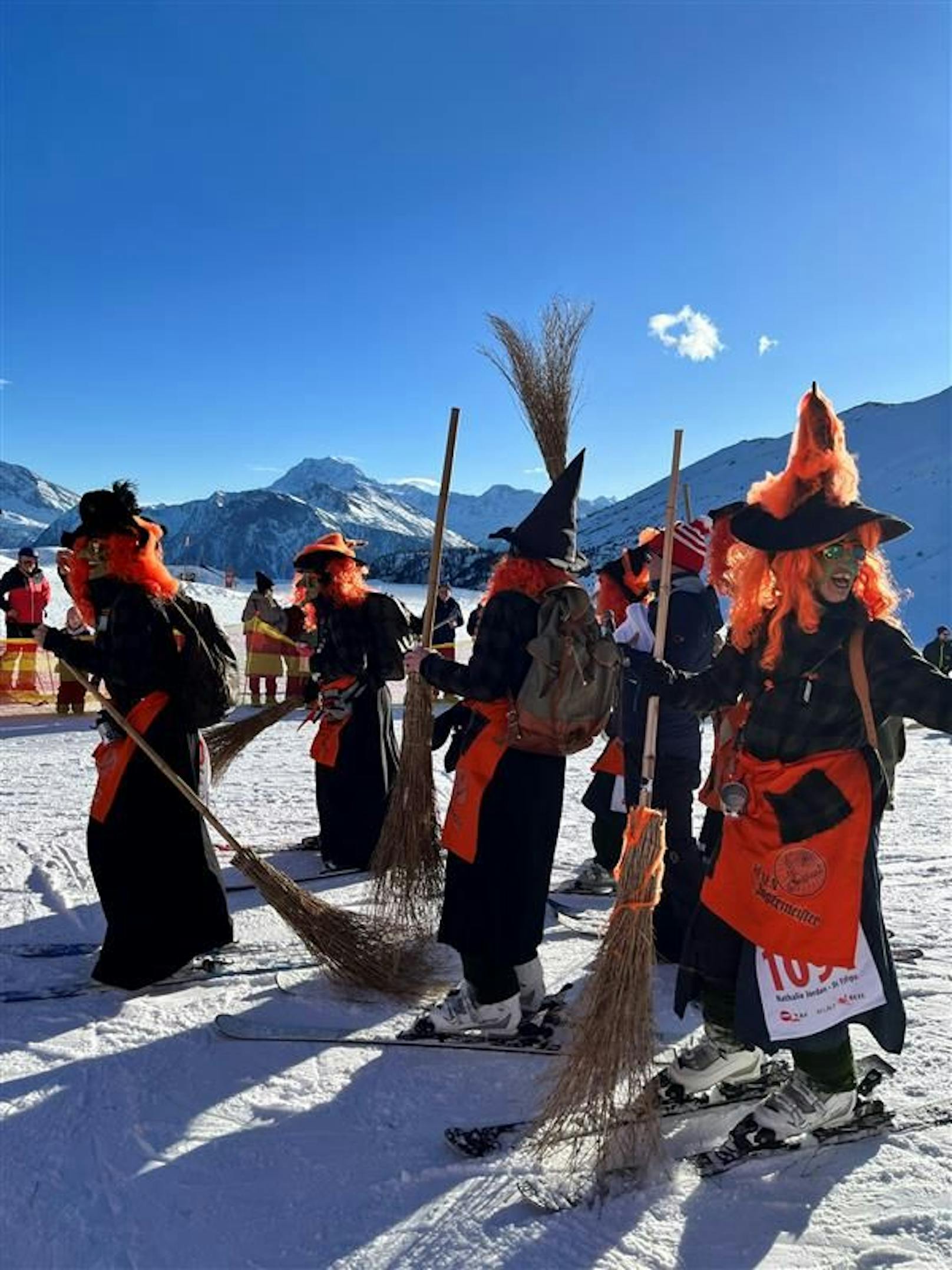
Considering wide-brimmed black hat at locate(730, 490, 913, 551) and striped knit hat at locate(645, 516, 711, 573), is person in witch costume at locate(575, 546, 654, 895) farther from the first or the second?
wide-brimmed black hat at locate(730, 490, 913, 551)

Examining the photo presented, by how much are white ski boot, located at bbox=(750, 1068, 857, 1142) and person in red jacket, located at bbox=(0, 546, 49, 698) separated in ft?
30.8

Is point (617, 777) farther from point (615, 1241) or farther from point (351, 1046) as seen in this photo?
point (615, 1241)

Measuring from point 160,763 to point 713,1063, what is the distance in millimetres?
2103

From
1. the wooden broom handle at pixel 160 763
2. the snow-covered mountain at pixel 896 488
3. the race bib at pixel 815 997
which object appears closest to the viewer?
the race bib at pixel 815 997

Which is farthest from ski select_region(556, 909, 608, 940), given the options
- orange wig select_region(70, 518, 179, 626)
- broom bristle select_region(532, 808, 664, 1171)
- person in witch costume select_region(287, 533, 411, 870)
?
orange wig select_region(70, 518, 179, 626)

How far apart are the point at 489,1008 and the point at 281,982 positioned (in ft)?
2.96

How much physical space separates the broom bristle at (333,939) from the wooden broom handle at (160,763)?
0.09 meters

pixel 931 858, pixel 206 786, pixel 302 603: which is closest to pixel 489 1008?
pixel 206 786

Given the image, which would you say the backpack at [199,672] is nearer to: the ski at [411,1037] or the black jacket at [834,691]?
the ski at [411,1037]

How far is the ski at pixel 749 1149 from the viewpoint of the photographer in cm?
211

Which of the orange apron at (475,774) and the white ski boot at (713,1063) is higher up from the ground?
the orange apron at (475,774)

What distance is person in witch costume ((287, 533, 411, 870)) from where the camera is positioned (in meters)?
4.64

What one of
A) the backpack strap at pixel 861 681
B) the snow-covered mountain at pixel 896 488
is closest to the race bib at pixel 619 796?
the backpack strap at pixel 861 681

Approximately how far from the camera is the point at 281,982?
3.35 meters
